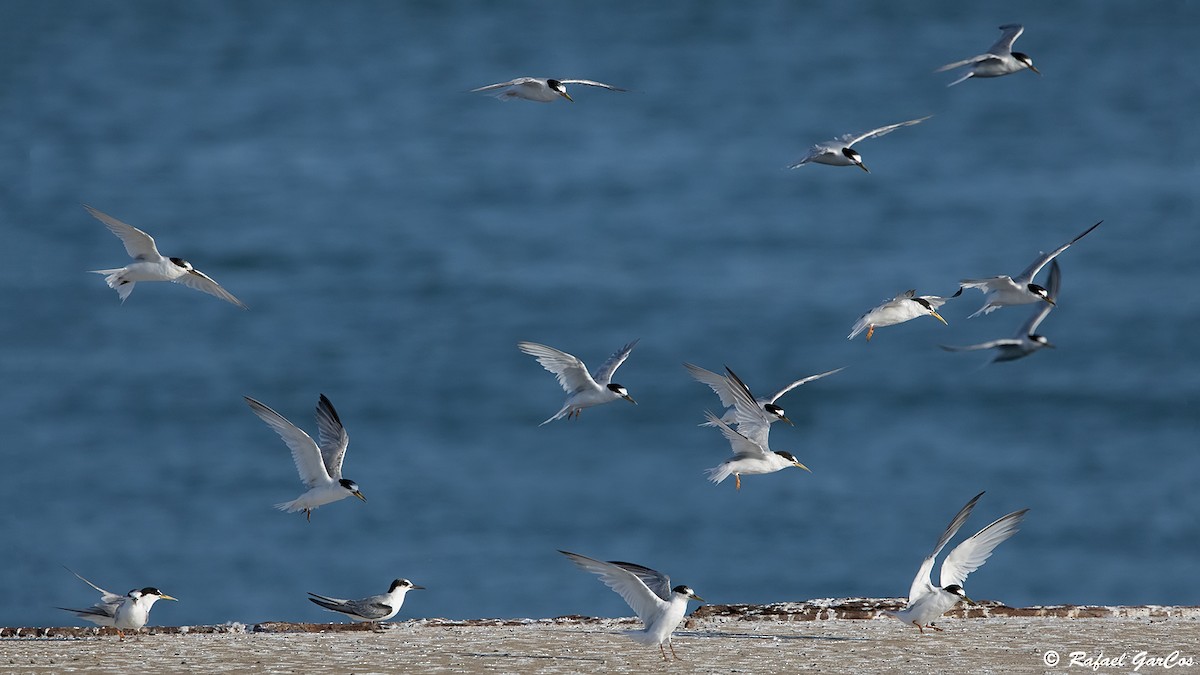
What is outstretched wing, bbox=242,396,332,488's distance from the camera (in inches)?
516

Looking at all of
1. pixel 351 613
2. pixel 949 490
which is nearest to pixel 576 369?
pixel 351 613

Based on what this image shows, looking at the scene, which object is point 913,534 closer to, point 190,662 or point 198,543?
point 198,543

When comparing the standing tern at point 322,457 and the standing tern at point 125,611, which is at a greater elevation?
the standing tern at point 322,457

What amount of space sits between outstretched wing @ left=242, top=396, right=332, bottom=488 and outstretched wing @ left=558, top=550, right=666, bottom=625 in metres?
3.81

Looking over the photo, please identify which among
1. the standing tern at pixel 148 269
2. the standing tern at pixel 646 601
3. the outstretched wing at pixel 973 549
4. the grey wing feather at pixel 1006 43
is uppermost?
the grey wing feather at pixel 1006 43

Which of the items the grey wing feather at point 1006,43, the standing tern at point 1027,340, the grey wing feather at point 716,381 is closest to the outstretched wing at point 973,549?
the standing tern at point 1027,340

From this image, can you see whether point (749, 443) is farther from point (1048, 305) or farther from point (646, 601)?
point (646, 601)

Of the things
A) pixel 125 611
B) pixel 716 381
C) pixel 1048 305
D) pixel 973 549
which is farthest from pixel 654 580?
pixel 1048 305

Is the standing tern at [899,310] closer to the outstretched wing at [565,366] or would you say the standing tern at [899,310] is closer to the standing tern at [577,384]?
the standing tern at [577,384]

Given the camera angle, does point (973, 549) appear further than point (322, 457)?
No

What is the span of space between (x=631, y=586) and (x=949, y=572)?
2338mm

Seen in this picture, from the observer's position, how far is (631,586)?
10.1 metres

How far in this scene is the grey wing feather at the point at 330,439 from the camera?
13453 millimetres

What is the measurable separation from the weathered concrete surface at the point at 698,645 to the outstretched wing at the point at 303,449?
2098 mm
